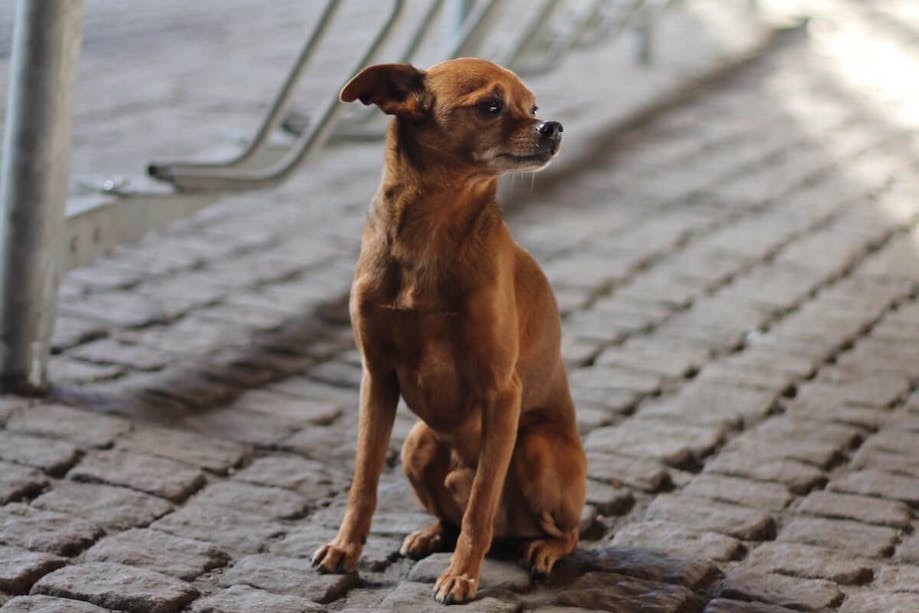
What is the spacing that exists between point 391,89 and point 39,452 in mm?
1551

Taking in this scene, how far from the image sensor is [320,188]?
7.42 meters

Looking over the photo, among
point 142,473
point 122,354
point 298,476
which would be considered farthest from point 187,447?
point 122,354

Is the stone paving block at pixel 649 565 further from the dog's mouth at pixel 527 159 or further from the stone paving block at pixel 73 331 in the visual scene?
the stone paving block at pixel 73 331

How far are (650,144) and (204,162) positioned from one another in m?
4.04

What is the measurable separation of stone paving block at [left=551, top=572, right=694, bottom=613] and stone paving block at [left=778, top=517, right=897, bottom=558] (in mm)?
525

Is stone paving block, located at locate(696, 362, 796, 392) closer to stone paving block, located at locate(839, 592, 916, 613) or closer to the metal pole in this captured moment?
stone paving block, located at locate(839, 592, 916, 613)

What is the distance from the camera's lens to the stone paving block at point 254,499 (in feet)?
12.3

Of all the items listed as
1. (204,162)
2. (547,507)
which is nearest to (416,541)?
(547,507)

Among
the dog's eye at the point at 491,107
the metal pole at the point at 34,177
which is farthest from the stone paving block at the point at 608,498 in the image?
the metal pole at the point at 34,177

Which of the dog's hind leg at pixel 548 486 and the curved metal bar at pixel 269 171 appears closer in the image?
the dog's hind leg at pixel 548 486

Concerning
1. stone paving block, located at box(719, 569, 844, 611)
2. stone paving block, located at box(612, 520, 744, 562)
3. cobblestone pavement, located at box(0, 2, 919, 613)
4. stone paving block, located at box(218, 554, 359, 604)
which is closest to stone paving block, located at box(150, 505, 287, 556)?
cobblestone pavement, located at box(0, 2, 919, 613)

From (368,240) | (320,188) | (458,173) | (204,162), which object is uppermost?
(458,173)

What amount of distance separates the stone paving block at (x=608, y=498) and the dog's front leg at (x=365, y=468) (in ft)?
2.57

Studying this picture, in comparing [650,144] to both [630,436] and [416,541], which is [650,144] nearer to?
[630,436]
